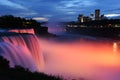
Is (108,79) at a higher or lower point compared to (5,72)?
lower

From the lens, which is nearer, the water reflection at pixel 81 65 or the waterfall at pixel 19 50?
the waterfall at pixel 19 50

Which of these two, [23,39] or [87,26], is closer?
[23,39]

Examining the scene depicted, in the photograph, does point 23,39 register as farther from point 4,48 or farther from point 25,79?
point 25,79

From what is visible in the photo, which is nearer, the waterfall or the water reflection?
the waterfall

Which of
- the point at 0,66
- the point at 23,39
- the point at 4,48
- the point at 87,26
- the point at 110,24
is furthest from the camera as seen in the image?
the point at 87,26

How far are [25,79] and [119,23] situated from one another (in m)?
162

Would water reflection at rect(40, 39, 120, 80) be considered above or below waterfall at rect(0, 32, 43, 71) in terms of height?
below

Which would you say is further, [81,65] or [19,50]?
[81,65]

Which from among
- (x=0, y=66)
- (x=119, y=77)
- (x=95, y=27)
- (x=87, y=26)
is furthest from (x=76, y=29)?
(x=0, y=66)

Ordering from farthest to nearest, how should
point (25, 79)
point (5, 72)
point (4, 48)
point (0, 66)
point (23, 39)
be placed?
point (23, 39), point (4, 48), point (0, 66), point (5, 72), point (25, 79)

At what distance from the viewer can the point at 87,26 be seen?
182m

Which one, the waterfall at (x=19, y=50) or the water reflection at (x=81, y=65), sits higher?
the waterfall at (x=19, y=50)

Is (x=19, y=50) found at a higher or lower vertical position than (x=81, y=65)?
higher

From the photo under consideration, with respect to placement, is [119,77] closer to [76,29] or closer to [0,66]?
[0,66]
